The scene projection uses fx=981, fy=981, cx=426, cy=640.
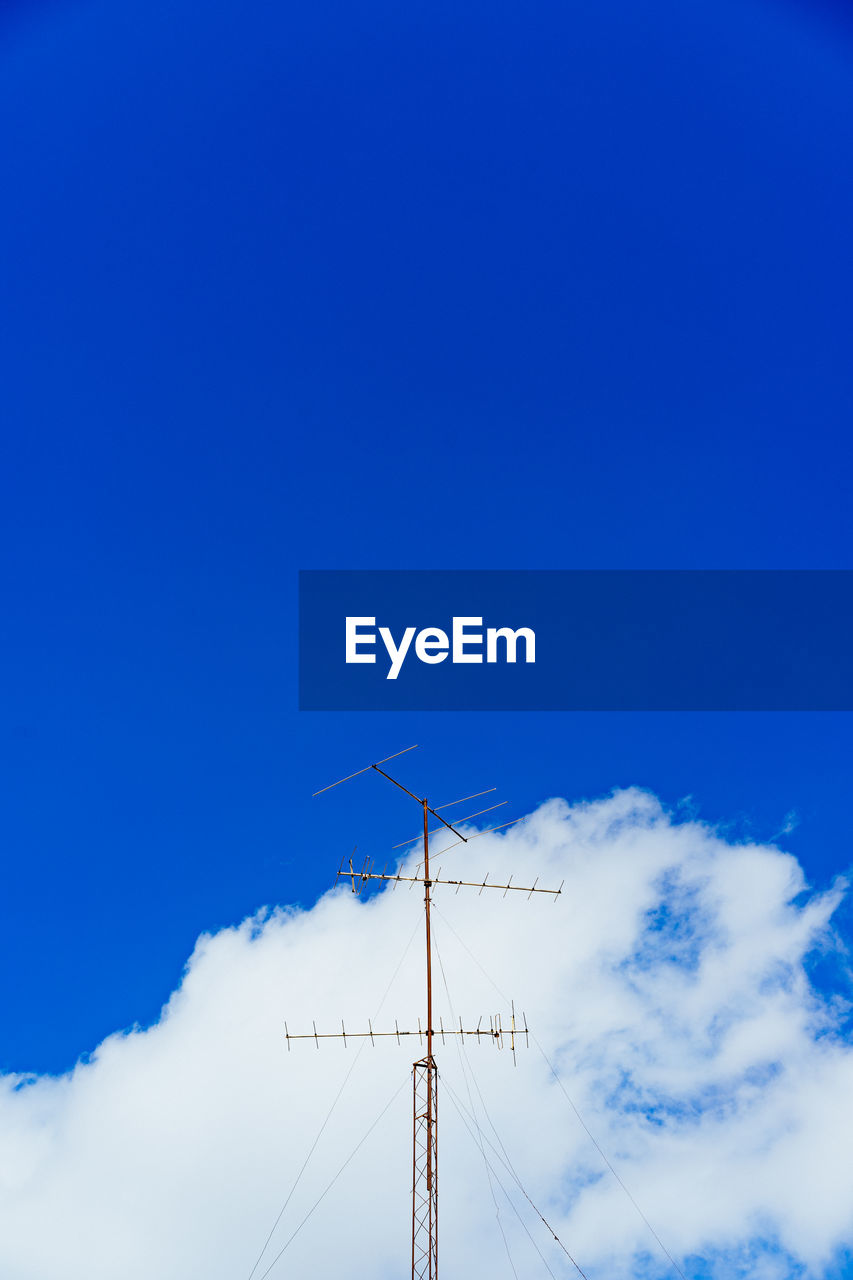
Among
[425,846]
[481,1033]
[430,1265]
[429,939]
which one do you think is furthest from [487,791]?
[430,1265]

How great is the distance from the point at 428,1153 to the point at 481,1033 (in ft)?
8.96

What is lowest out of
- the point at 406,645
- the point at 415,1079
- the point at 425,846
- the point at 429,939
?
the point at 415,1079

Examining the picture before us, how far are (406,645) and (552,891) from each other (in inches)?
253

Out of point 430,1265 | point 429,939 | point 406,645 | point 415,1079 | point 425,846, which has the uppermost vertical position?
point 406,645

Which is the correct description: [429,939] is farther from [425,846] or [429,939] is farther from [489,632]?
[489,632]

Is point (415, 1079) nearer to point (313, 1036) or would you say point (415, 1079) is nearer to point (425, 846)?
point (313, 1036)

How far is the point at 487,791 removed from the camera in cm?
2180

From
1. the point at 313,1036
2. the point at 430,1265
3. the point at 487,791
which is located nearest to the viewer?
the point at 430,1265

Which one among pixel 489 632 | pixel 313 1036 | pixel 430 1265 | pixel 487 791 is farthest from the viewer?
pixel 489 632

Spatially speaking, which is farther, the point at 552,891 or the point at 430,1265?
the point at 552,891

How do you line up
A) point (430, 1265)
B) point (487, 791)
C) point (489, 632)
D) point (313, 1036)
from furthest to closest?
point (489, 632)
point (487, 791)
point (313, 1036)
point (430, 1265)

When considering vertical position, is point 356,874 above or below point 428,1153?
above

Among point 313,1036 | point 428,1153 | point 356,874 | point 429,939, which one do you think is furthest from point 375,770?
point 428,1153

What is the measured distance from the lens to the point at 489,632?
2339cm
